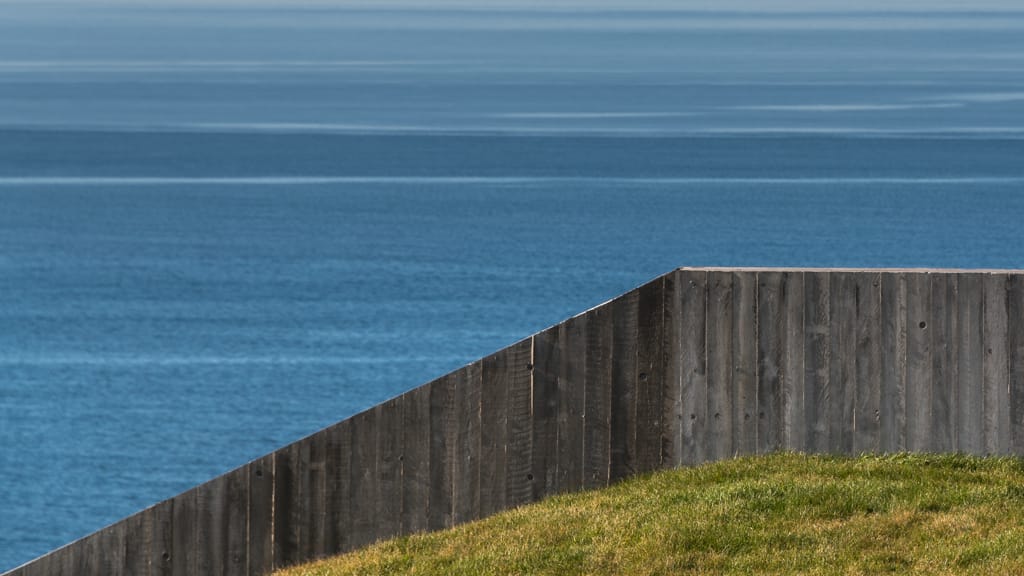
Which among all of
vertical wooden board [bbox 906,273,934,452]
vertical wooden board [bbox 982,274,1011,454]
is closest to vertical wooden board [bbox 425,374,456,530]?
vertical wooden board [bbox 906,273,934,452]

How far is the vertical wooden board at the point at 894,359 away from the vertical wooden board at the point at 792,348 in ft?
1.66

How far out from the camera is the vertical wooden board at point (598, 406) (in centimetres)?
1048

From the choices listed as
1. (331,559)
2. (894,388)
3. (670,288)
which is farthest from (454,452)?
(894,388)

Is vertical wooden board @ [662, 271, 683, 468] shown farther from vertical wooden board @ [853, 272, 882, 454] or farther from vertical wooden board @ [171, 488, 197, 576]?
vertical wooden board @ [171, 488, 197, 576]

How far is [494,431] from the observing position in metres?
10.5

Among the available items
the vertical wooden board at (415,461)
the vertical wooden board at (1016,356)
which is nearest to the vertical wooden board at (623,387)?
the vertical wooden board at (415,461)

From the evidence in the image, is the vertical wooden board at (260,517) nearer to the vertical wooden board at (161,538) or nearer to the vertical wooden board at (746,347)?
the vertical wooden board at (161,538)

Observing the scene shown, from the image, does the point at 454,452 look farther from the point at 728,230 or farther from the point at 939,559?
the point at 728,230

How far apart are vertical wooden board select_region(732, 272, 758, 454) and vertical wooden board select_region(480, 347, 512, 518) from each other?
143 centimetres

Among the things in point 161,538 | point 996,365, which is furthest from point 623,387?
point 161,538

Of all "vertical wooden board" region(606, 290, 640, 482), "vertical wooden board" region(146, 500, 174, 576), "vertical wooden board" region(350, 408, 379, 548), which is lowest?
"vertical wooden board" region(146, 500, 174, 576)

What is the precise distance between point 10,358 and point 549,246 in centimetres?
5819

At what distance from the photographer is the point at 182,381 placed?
325 feet

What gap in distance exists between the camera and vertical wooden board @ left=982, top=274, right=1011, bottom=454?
10.2 m
